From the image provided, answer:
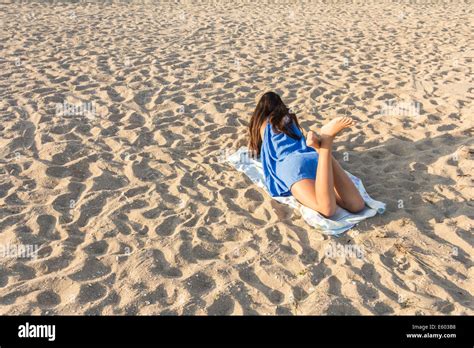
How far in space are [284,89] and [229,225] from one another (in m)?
3.34

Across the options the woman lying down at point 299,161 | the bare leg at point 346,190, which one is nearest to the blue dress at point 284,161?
the woman lying down at point 299,161

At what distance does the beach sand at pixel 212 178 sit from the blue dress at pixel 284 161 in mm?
183

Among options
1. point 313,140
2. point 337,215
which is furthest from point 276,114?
point 337,215

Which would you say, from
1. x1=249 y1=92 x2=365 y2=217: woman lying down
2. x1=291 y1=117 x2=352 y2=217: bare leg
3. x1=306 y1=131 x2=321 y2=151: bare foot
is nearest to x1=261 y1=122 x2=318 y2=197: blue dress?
x1=249 y1=92 x2=365 y2=217: woman lying down

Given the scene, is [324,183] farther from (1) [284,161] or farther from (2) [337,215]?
(1) [284,161]

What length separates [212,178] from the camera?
14.0ft

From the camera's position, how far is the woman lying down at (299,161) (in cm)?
338

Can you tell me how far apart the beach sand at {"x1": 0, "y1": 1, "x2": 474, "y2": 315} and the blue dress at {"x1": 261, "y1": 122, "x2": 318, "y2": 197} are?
18cm

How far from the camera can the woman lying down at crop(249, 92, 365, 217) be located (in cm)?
338

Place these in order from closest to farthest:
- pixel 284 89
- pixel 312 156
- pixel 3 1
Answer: pixel 312 156 < pixel 284 89 < pixel 3 1

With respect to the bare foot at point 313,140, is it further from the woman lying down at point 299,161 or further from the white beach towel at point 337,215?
the white beach towel at point 337,215

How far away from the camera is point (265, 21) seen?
10.6 meters
